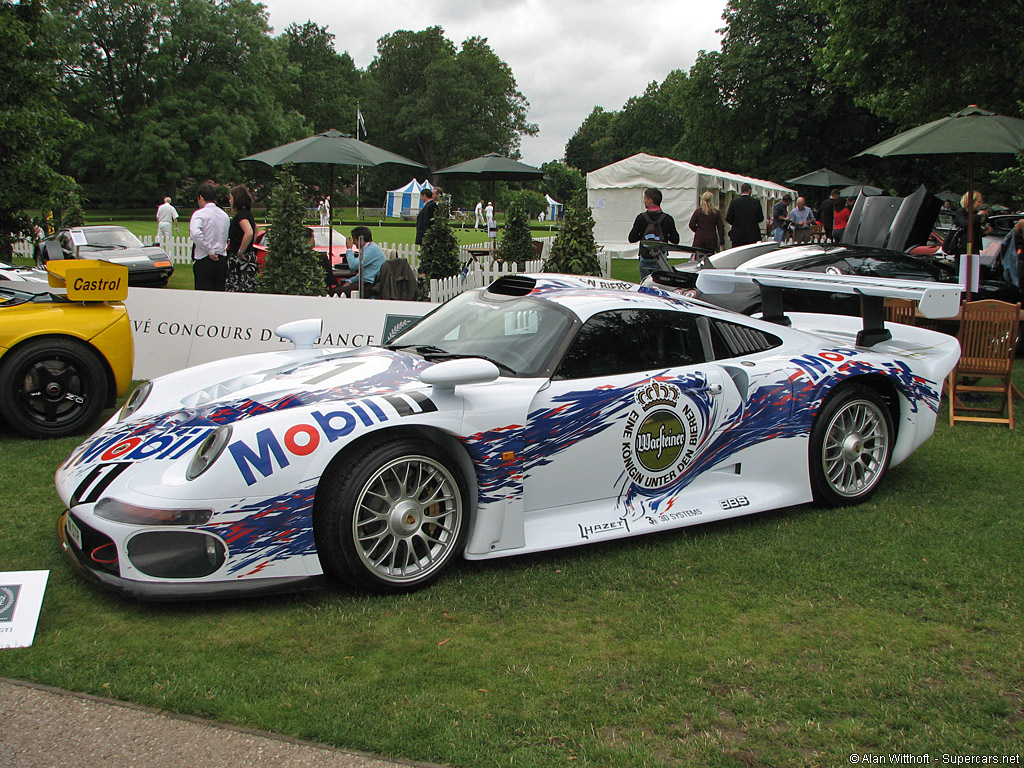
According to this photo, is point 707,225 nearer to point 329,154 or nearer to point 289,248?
point 329,154

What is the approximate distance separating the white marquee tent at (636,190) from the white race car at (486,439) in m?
22.2

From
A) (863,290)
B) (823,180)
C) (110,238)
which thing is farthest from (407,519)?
(823,180)

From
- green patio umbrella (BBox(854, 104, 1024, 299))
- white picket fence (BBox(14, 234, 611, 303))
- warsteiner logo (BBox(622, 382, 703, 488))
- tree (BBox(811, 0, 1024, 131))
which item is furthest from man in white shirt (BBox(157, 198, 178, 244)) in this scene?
warsteiner logo (BBox(622, 382, 703, 488))

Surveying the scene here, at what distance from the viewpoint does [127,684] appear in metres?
3.08

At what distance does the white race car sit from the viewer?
3604 mm

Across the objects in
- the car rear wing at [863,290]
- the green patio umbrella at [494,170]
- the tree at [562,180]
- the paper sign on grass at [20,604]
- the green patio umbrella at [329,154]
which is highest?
the tree at [562,180]

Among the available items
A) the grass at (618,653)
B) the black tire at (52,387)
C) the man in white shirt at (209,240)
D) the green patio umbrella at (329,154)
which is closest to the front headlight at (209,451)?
the grass at (618,653)

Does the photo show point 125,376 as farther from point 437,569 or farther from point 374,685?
point 374,685

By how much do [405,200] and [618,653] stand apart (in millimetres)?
59219

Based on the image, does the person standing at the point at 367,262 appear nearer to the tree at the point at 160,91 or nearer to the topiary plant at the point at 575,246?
the topiary plant at the point at 575,246

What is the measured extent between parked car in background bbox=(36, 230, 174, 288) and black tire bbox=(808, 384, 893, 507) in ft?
52.5

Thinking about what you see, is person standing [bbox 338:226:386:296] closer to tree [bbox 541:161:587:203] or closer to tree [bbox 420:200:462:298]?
tree [bbox 420:200:462:298]

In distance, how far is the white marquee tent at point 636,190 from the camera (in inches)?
1064

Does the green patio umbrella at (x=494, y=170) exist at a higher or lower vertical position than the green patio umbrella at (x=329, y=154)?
higher
